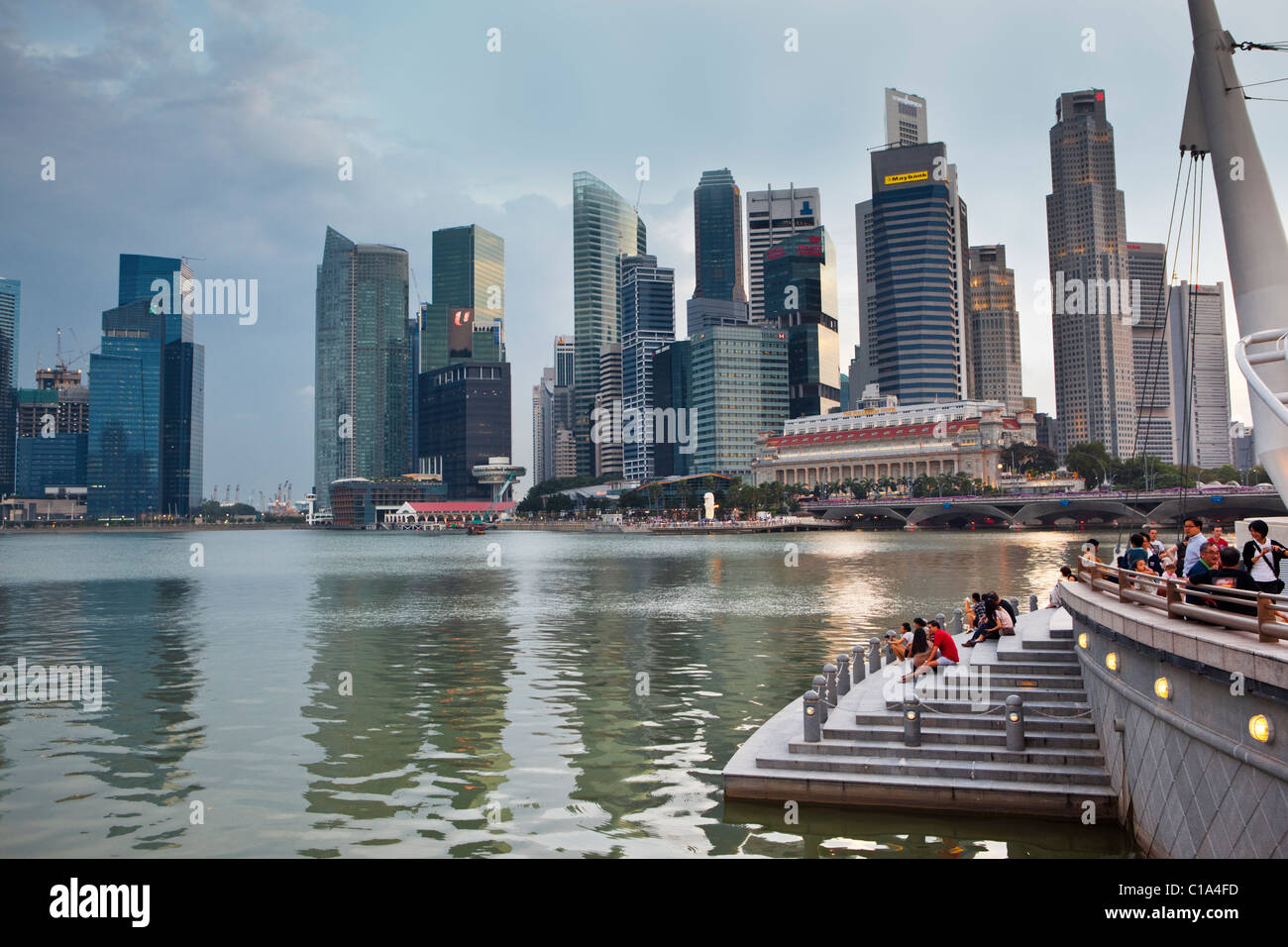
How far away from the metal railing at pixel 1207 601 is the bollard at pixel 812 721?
5.66 m

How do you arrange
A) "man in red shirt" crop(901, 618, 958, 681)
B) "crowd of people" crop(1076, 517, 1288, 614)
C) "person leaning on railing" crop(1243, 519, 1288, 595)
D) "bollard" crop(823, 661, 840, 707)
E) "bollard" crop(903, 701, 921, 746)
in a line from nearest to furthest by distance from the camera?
"crowd of people" crop(1076, 517, 1288, 614), "person leaning on railing" crop(1243, 519, 1288, 595), "bollard" crop(903, 701, 921, 746), "bollard" crop(823, 661, 840, 707), "man in red shirt" crop(901, 618, 958, 681)

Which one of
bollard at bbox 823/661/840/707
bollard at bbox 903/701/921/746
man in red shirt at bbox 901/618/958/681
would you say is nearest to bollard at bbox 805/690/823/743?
bollard at bbox 903/701/921/746

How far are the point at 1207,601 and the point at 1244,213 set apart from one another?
10.8 metres

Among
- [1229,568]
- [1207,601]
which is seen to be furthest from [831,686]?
[1229,568]

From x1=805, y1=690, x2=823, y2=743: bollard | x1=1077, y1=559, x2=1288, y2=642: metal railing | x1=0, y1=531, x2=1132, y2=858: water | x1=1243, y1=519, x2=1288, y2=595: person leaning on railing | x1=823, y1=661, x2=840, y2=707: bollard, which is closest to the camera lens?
x1=1077, y1=559, x2=1288, y2=642: metal railing

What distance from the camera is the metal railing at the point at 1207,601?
10539 millimetres

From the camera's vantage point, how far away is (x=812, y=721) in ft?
56.7

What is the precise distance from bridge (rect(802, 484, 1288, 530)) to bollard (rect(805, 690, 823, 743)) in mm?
124409

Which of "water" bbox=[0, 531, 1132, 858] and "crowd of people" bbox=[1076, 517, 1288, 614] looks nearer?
"crowd of people" bbox=[1076, 517, 1288, 614]

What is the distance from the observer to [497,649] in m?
36.9

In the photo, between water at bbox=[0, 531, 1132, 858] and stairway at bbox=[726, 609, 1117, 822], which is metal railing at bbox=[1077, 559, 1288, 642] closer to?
stairway at bbox=[726, 609, 1117, 822]

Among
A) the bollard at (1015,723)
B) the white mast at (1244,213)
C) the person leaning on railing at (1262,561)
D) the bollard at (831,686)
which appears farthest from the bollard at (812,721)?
the white mast at (1244,213)

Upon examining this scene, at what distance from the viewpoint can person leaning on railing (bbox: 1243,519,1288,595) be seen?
12.9 meters

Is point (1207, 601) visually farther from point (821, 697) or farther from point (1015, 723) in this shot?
point (821, 697)
